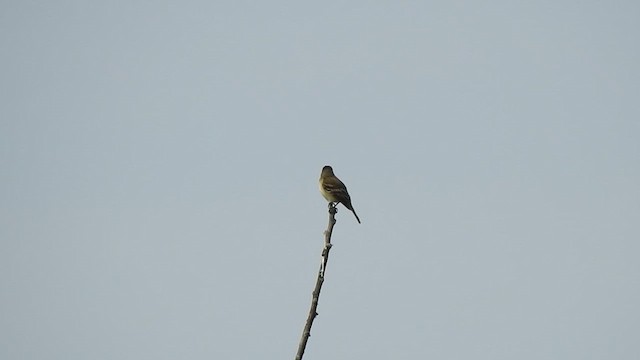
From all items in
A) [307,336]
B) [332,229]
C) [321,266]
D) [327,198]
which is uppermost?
[327,198]

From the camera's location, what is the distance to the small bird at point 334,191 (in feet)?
57.3

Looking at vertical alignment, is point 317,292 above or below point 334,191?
below

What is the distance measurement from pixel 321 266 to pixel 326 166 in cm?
1139

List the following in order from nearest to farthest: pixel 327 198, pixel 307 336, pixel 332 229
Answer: pixel 307 336 → pixel 332 229 → pixel 327 198

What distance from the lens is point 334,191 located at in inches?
689

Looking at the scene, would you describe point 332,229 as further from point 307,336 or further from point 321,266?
point 307,336

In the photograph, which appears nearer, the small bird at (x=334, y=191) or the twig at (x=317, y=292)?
the twig at (x=317, y=292)

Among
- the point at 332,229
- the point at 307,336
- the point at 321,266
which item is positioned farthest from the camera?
the point at 332,229

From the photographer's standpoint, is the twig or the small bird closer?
the twig

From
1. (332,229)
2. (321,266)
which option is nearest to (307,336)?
(321,266)

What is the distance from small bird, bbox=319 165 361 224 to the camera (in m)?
17.5

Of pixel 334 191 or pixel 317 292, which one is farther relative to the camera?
pixel 334 191

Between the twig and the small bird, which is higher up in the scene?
the small bird

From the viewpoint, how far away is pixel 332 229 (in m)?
8.21
